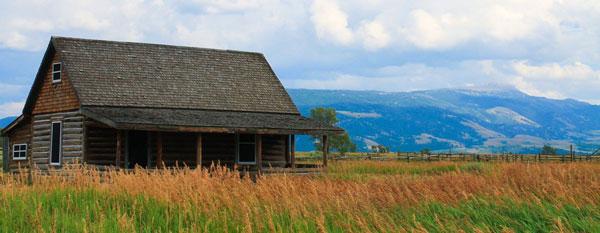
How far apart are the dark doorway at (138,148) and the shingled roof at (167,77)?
118 centimetres

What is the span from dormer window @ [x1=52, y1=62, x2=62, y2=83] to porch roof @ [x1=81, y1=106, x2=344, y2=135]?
3113mm

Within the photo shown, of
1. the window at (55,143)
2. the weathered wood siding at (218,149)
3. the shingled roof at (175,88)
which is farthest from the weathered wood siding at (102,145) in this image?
the weathered wood siding at (218,149)

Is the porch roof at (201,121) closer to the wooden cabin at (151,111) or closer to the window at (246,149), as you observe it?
the wooden cabin at (151,111)

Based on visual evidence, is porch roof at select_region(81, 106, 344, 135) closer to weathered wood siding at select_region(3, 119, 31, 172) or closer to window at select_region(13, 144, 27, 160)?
weathered wood siding at select_region(3, 119, 31, 172)

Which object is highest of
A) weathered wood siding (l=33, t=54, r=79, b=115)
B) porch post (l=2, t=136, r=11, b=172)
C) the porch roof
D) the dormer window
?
the dormer window

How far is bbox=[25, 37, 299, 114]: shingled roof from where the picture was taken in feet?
83.8

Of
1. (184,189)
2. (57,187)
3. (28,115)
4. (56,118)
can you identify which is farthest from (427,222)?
(28,115)

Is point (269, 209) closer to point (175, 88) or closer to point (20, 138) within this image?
point (175, 88)

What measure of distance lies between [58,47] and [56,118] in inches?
116

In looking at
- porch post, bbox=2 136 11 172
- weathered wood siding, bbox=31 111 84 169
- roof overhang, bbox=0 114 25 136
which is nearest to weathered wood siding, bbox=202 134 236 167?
weathered wood siding, bbox=31 111 84 169

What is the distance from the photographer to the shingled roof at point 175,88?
2369 centimetres

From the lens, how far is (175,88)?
27.0 meters

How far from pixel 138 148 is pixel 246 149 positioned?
441cm

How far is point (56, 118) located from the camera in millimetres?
25922
